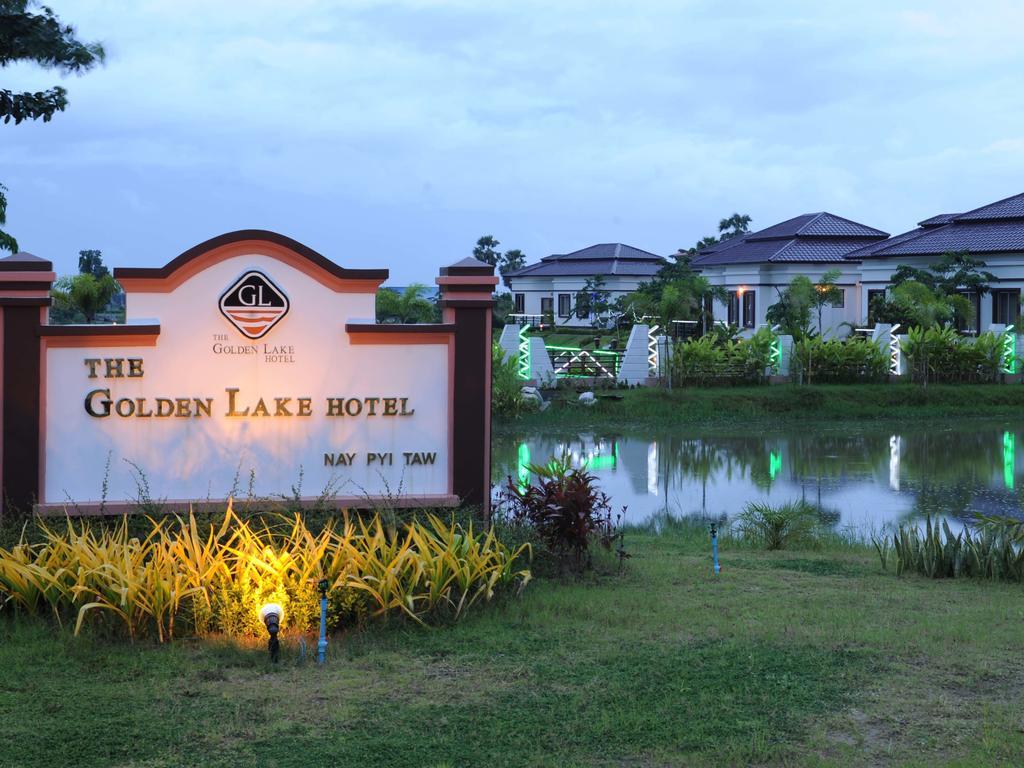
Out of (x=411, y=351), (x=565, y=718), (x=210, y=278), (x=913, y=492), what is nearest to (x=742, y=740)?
(x=565, y=718)

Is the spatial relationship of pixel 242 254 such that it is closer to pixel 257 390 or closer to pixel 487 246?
pixel 257 390

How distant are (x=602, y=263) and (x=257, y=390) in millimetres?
51784

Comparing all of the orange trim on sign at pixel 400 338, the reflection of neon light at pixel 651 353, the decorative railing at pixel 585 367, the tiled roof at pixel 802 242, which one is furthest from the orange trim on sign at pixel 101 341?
the tiled roof at pixel 802 242

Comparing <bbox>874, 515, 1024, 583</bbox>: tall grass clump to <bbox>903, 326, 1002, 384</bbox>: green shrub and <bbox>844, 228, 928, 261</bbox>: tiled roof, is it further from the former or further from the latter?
<bbox>844, 228, 928, 261</bbox>: tiled roof

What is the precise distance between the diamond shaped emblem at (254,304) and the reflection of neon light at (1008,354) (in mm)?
30954

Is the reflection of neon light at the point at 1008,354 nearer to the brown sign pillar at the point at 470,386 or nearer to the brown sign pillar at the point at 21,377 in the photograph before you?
the brown sign pillar at the point at 470,386

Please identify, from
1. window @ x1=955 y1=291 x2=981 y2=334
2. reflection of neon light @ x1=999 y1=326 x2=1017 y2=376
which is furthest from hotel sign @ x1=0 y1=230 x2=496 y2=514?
window @ x1=955 y1=291 x2=981 y2=334

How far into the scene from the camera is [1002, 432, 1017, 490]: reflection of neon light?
2089 centimetres

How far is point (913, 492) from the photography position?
19250 mm

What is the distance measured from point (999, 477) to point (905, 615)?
1350cm

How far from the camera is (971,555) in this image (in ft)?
33.7

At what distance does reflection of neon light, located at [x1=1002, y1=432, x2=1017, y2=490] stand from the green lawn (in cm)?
1243

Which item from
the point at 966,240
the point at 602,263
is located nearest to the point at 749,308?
the point at 966,240

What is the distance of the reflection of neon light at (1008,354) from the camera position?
37.2 metres
